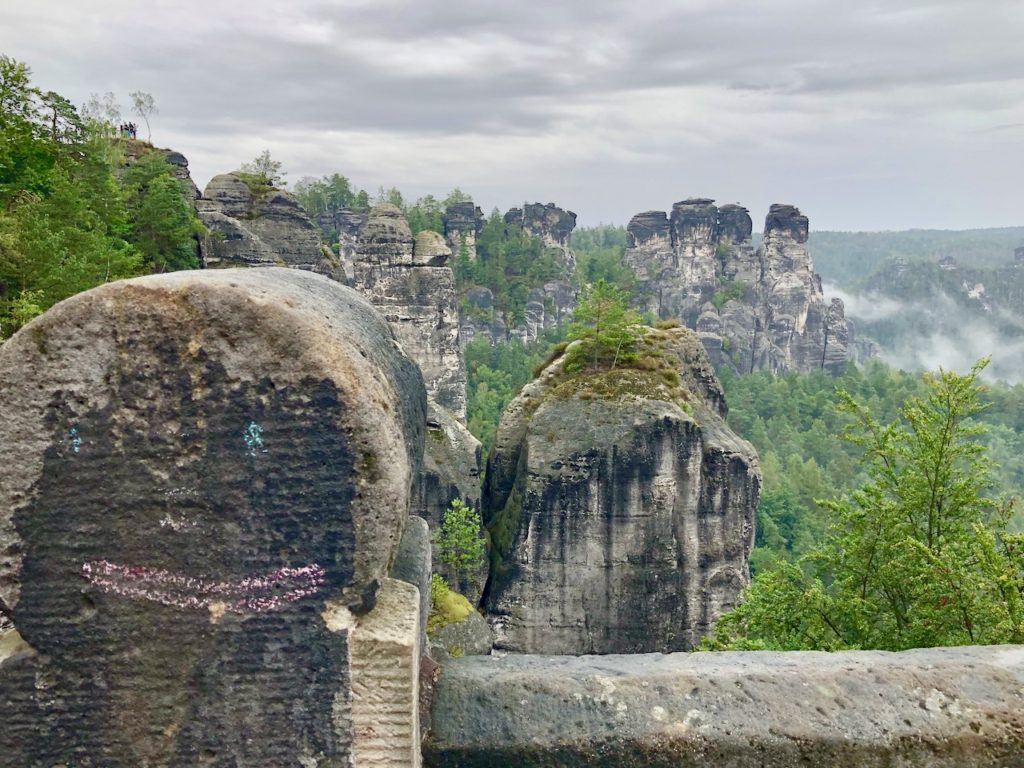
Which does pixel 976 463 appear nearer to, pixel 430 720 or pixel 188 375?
pixel 430 720

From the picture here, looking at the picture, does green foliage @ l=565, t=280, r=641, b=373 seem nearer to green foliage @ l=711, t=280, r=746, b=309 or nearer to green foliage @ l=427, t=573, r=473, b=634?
green foliage @ l=427, t=573, r=473, b=634

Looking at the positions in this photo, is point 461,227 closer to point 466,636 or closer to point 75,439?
point 466,636

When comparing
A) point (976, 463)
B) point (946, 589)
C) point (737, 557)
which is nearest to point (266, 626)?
point (946, 589)

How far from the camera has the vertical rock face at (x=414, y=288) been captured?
4328 cm

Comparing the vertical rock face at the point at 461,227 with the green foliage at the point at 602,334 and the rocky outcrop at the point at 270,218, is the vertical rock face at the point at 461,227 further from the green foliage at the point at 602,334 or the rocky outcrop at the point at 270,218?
the green foliage at the point at 602,334

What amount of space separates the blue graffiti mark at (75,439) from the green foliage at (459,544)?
61.5 ft

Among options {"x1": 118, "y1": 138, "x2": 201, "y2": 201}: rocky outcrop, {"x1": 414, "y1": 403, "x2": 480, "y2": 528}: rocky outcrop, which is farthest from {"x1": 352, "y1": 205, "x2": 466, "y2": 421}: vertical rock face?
{"x1": 414, "y1": 403, "x2": 480, "y2": 528}: rocky outcrop

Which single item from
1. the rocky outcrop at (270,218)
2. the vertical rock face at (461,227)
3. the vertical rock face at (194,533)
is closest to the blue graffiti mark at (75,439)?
the vertical rock face at (194,533)

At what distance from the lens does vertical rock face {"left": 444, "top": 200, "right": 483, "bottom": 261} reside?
78.6 meters

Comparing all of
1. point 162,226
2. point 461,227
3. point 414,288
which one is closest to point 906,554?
point 162,226

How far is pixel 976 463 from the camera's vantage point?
372 inches

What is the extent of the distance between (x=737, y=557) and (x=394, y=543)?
71.4ft

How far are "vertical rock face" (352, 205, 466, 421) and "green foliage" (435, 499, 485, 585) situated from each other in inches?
845

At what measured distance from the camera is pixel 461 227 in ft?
263
